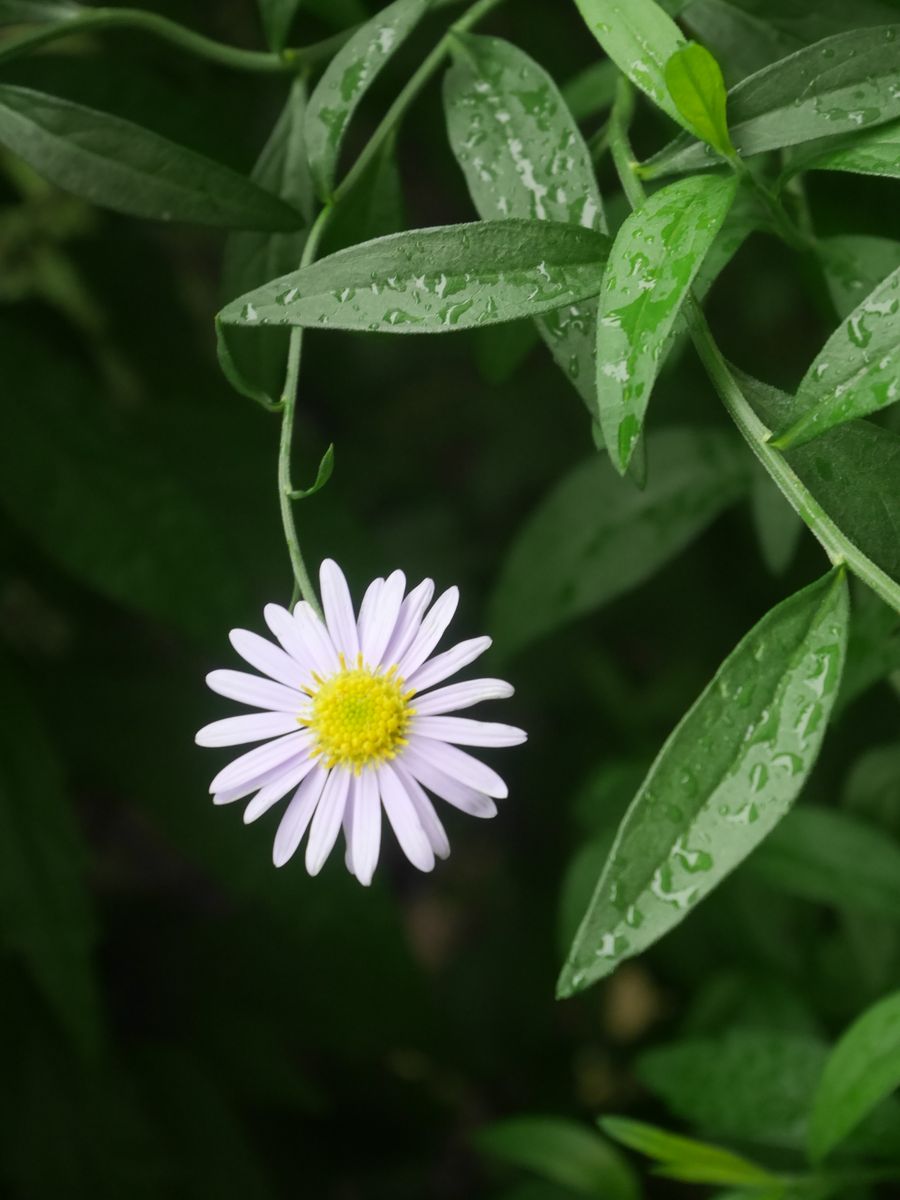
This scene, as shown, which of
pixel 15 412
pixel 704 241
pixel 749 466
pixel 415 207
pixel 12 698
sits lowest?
pixel 704 241

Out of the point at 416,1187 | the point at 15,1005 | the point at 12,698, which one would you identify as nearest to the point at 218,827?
the point at 12,698

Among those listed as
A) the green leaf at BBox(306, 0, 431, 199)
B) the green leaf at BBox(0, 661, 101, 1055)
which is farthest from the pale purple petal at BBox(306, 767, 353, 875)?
the green leaf at BBox(0, 661, 101, 1055)

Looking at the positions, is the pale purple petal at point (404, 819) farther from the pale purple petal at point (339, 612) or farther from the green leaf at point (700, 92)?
the green leaf at point (700, 92)

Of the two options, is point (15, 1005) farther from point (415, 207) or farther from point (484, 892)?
point (415, 207)

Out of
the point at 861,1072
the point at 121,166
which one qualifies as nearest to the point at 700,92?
the point at 121,166

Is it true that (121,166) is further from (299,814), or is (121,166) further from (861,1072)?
(861,1072)

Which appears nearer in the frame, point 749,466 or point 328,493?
point 749,466
